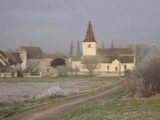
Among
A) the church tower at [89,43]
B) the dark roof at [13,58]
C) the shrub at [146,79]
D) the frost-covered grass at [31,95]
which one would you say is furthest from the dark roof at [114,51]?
the shrub at [146,79]

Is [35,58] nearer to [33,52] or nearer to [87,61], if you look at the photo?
[33,52]

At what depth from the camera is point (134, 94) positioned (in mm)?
32062

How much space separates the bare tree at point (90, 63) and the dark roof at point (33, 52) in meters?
30.2

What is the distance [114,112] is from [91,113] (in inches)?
46.7

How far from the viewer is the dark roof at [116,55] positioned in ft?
449

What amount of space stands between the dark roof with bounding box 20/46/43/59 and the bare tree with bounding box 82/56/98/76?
3017 centimetres

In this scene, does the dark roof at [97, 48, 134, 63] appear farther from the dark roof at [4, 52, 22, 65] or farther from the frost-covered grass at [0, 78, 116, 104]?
the frost-covered grass at [0, 78, 116, 104]

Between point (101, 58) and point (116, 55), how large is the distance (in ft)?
16.3

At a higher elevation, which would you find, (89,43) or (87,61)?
(89,43)

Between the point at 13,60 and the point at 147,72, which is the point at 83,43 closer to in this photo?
the point at 13,60

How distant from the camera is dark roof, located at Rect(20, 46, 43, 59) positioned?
160m

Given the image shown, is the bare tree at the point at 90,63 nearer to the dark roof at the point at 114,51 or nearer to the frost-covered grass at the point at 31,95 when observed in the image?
the dark roof at the point at 114,51

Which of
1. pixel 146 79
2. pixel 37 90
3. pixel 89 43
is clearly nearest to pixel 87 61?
pixel 89 43

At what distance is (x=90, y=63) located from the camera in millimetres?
130875
